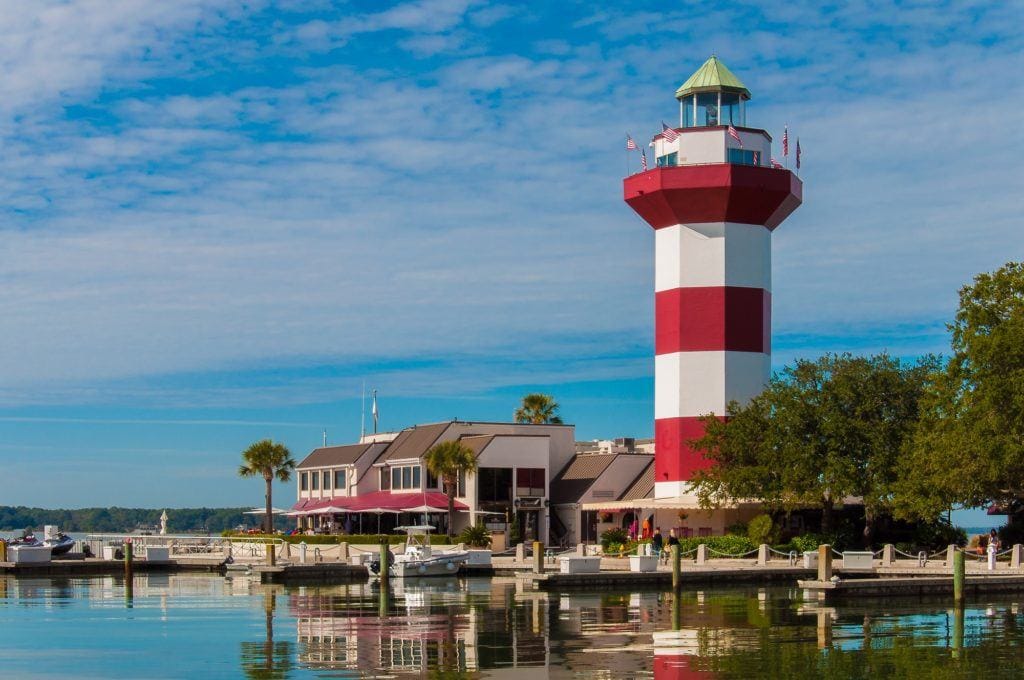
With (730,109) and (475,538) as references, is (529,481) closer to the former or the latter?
(475,538)

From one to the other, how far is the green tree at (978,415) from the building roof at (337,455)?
128ft

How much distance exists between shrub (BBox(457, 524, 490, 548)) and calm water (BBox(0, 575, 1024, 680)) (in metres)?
20.2

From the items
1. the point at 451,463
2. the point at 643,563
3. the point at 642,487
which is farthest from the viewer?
the point at 451,463

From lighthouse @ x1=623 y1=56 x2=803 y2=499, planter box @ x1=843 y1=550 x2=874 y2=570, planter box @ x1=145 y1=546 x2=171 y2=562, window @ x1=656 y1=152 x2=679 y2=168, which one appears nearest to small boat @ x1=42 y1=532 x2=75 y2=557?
planter box @ x1=145 y1=546 x2=171 y2=562

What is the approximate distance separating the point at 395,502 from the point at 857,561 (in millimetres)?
31838

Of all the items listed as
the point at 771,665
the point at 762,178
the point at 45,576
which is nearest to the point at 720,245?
the point at 762,178

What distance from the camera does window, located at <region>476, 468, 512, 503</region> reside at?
75225mm

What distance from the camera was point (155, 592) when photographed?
49969 mm

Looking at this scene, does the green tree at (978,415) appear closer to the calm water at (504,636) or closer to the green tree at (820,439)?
the green tree at (820,439)

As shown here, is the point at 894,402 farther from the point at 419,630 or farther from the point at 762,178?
the point at 419,630

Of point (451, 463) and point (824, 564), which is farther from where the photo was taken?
point (451, 463)

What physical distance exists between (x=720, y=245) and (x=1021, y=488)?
57.0ft

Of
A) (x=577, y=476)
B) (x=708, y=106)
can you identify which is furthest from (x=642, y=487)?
(x=708, y=106)

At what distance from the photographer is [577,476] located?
250 ft
